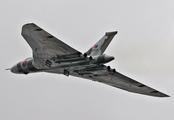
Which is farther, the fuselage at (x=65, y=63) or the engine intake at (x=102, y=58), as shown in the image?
the fuselage at (x=65, y=63)

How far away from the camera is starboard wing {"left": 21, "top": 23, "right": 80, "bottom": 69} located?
66.2m

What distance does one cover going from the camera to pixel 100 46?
70.8m

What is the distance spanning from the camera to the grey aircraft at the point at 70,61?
222ft

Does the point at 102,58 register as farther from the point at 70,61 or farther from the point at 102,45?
the point at 70,61

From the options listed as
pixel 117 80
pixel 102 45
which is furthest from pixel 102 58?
pixel 117 80

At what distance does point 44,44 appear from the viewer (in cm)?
6881

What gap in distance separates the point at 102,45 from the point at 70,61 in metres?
4.74

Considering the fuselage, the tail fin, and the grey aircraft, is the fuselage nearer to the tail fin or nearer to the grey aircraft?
the grey aircraft

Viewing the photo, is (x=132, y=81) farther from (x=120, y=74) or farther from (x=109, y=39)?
(x=109, y=39)

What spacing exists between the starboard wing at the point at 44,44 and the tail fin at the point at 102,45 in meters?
3.24

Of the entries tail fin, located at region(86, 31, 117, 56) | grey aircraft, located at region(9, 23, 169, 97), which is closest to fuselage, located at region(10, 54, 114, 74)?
grey aircraft, located at region(9, 23, 169, 97)

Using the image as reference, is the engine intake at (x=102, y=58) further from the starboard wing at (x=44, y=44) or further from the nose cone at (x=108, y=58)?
the starboard wing at (x=44, y=44)

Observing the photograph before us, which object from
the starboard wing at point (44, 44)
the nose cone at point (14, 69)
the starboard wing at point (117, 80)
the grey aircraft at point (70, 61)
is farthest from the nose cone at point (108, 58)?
the nose cone at point (14, 69)

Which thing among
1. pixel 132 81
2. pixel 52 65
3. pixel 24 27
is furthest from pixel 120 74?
pixel 24 27
